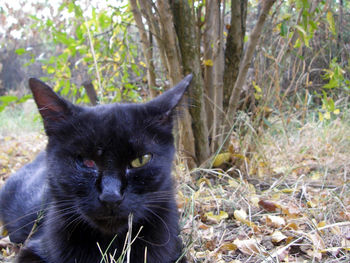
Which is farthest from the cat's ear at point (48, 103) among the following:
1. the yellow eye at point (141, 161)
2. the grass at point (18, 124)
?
the grass at point (18, 124)

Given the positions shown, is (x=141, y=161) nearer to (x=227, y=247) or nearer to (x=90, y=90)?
(x=227, y=247)

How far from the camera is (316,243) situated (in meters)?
1.67

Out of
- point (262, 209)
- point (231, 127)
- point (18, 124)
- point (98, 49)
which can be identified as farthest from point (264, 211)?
point (18, 124)

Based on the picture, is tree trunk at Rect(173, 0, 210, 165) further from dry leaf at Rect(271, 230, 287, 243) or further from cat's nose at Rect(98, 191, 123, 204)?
cat's nose at Rect(98, 191, 123, 204)

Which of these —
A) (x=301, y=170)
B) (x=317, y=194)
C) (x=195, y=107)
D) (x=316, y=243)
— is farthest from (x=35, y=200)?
(x=301, y=170)

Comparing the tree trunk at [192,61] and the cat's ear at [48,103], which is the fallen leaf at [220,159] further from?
the cat's ear at [48,103]

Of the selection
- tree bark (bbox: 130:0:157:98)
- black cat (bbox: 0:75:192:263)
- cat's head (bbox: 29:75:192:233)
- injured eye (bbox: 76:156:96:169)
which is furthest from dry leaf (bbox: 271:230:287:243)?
tree bark (bbox: 130:0:157:98)

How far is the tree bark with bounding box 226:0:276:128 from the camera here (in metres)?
2.27

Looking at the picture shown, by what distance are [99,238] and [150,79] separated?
5.24 ft

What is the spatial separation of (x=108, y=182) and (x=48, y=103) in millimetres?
490

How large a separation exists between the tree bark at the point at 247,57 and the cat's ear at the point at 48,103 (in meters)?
1.45

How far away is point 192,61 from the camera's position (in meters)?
2.50

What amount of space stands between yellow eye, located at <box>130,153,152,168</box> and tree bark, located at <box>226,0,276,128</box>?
1334mm

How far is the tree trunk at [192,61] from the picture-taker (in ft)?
7.88
